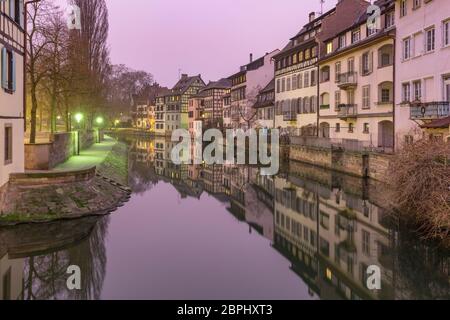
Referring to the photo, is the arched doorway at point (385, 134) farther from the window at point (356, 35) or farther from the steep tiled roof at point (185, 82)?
the steep tiled roof at point (185, 82)

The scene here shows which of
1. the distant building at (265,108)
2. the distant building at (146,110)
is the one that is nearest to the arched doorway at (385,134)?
the distant building at (265,108)

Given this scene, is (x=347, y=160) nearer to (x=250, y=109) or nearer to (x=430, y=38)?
(x=430, y=38)

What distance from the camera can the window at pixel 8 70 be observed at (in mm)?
14570

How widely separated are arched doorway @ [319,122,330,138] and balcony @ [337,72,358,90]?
396 centimetres

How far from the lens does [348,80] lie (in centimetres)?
3142

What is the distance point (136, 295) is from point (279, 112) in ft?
120

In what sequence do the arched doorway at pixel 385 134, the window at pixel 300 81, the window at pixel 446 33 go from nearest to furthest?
the window at pixel 446 33, the arched doorway at pixel 385 134, the window at pixel 300 81

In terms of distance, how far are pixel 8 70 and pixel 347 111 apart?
21.4 m

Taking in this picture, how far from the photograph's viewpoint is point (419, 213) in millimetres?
14883

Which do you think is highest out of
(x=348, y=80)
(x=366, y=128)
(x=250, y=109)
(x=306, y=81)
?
(x=306, y=81)

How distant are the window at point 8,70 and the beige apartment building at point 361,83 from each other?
17480mm

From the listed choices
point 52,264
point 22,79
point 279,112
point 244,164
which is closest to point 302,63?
point 279,112

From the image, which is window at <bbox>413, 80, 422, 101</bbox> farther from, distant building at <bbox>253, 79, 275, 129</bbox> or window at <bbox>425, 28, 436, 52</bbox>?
distant building at <bbox>253, 79, 275, 129</bbox>

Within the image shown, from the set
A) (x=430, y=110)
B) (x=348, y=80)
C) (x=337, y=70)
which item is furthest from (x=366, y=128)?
(x=430, y=110)
